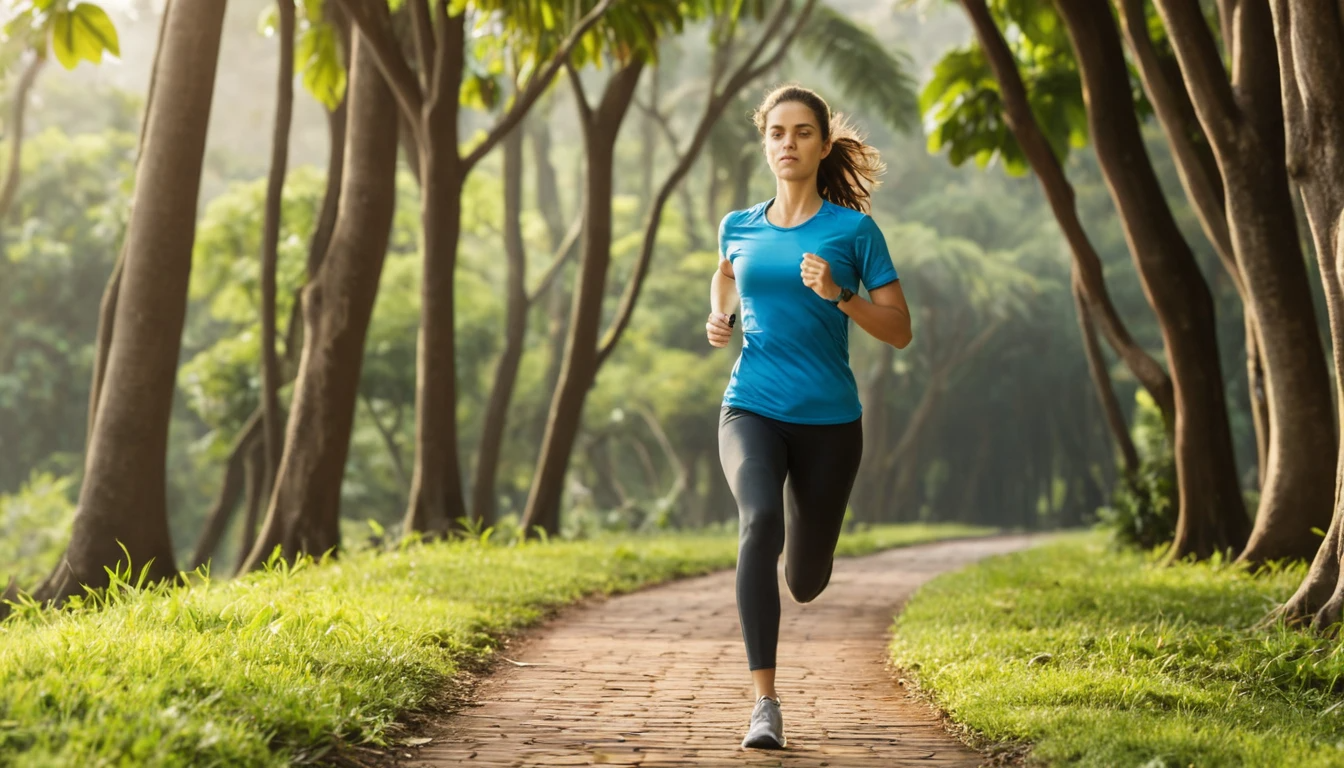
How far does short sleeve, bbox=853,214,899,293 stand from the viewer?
16.9 feet

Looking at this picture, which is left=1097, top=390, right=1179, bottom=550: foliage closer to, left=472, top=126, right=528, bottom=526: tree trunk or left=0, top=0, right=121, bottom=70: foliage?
left=472, top=126, right=528, bottom=526: tree trunk

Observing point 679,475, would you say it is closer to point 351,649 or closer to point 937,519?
point 937,519

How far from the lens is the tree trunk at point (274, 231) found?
42.6ft

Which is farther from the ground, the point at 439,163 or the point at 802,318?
the point at 439,163

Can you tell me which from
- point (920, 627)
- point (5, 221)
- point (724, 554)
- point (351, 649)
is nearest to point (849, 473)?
point (351, 649)

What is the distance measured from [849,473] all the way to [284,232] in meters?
22.0

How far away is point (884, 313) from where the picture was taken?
5047 mm

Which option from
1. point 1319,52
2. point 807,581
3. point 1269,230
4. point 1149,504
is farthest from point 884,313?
point 1149,504

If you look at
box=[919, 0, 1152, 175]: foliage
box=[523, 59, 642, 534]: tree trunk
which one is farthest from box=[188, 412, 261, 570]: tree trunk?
box=[919, 0, 1152, 175]: foliage

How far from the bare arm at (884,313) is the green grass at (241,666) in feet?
7.20

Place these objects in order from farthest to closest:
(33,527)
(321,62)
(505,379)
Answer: (33,527), (505,379), (321,62)

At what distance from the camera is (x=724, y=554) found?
16000mm

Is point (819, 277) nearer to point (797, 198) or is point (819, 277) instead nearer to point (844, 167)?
point (797, 198)

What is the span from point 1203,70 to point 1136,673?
16.6 ft
